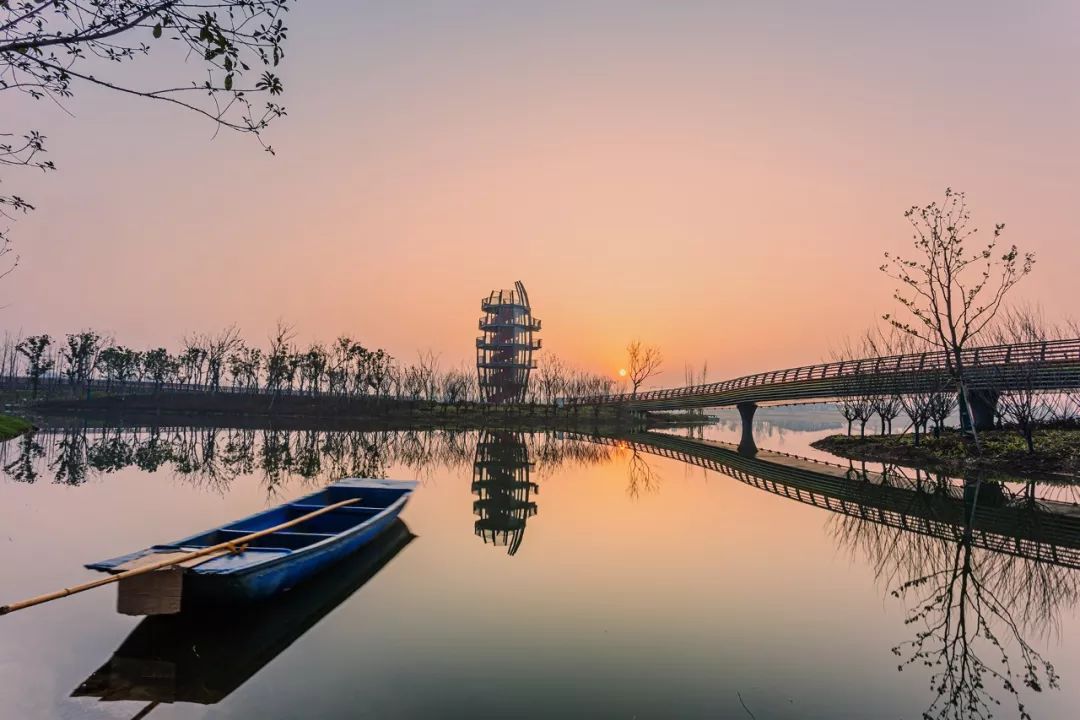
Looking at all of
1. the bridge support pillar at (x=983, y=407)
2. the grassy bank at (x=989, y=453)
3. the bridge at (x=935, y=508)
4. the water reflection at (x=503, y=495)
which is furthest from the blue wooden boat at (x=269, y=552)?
the bridge support pillar at (x=983, y=407)

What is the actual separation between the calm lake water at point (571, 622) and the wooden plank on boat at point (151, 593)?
416 mm

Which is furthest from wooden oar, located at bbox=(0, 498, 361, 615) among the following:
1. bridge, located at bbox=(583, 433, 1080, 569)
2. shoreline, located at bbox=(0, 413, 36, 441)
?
shoreline, located at bbox=(0, 413, 36, 441)

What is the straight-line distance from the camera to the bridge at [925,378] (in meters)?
23.8

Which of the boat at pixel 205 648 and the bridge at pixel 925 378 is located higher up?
the bridge at pixel 925 378

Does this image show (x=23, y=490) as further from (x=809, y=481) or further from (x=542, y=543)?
(x=809, y=481)

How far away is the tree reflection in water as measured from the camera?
5438mm

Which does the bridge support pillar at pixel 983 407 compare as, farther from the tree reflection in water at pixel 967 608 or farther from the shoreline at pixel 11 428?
the shoreline at pixel 11 428

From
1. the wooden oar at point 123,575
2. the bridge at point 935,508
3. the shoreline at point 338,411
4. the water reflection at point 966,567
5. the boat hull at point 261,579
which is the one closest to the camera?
the wooden oar at point 123,575

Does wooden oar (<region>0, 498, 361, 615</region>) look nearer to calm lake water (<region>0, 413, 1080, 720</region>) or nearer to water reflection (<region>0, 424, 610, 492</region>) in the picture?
calm lake water (<region>0, 413, 1080, 720</region>)

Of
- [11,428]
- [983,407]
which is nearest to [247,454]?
[11,428]

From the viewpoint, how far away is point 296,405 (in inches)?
2298

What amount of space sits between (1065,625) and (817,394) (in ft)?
96.9

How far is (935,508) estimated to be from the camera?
13.9 meters

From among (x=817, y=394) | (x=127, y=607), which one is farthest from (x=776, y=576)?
(x=817, y=394)
